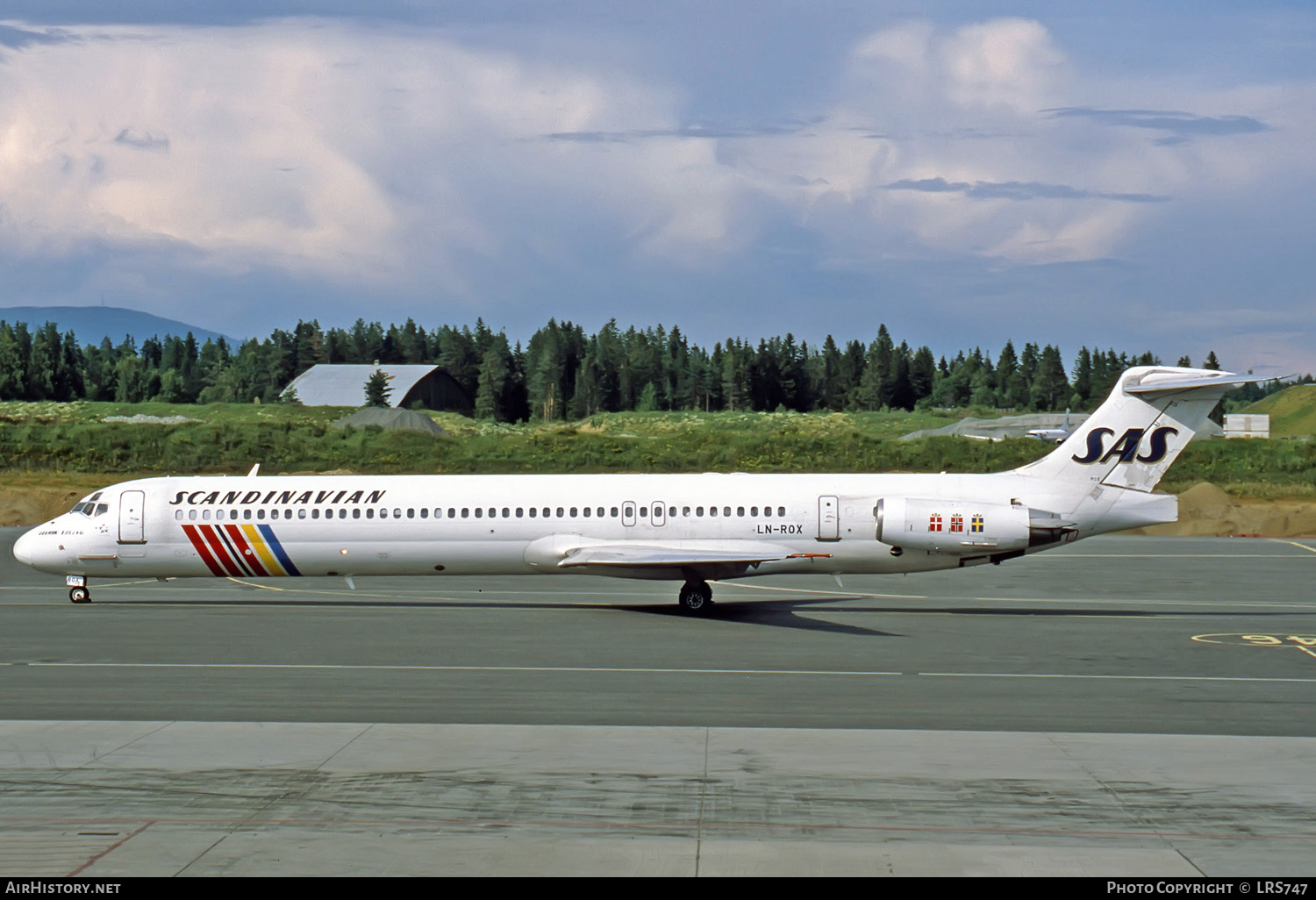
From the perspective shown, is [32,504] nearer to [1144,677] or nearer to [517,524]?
[517,524]

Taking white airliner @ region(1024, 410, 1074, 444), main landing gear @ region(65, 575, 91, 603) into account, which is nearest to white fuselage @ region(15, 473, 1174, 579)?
main landing gear @ region(65, 575, 91, 603)

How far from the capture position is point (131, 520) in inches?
1211

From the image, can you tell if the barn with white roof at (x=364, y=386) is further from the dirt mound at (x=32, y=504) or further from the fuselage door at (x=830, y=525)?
the fuselage door at (x=830, y=525)

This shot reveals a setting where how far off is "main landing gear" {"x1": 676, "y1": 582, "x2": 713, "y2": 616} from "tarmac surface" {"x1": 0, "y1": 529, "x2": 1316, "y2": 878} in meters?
0.76

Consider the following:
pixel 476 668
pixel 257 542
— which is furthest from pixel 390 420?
pixel 476 668

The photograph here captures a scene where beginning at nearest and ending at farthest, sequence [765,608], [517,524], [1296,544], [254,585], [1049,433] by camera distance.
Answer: [517,524] → [765,608] → [254,585] → [1296,544] → [1049,433]

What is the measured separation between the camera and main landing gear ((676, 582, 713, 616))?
29.9m

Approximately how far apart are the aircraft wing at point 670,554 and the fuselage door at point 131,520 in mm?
10118

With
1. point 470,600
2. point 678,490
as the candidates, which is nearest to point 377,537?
point 470,600

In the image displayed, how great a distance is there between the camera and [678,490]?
100 feet

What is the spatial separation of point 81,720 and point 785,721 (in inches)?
369

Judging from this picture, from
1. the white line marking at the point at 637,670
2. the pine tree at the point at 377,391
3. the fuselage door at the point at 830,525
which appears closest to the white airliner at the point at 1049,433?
the fuselage door at the point at 830,525

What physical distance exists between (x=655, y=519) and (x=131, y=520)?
492 inches

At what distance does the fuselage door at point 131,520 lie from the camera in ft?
101
